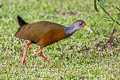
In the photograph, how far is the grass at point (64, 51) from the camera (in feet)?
22.2

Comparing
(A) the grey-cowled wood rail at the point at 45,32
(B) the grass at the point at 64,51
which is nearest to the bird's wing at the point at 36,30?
(A) the grey-cowled wood rail at the point at 45,32

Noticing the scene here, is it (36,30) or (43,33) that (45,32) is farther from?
(36,30)

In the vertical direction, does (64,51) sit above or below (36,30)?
below

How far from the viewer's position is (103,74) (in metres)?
6.69

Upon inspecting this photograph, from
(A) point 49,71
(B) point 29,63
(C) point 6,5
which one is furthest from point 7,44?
(C) point 6,5

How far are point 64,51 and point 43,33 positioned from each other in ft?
3.70

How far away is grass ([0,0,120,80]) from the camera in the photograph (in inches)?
266

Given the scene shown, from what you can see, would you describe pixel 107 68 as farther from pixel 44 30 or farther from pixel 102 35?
pixel 102 35

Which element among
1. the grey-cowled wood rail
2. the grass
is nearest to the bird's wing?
the grey-cowled wood rail

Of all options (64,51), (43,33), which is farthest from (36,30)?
(64,51)

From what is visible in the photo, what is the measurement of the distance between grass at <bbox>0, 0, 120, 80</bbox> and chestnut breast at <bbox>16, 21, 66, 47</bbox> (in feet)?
1.64

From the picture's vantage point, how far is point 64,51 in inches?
320

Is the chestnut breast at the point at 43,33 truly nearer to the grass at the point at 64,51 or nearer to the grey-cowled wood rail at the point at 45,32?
the grey-cowled wood rail at the point at 45,32

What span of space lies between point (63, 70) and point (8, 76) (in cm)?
101
